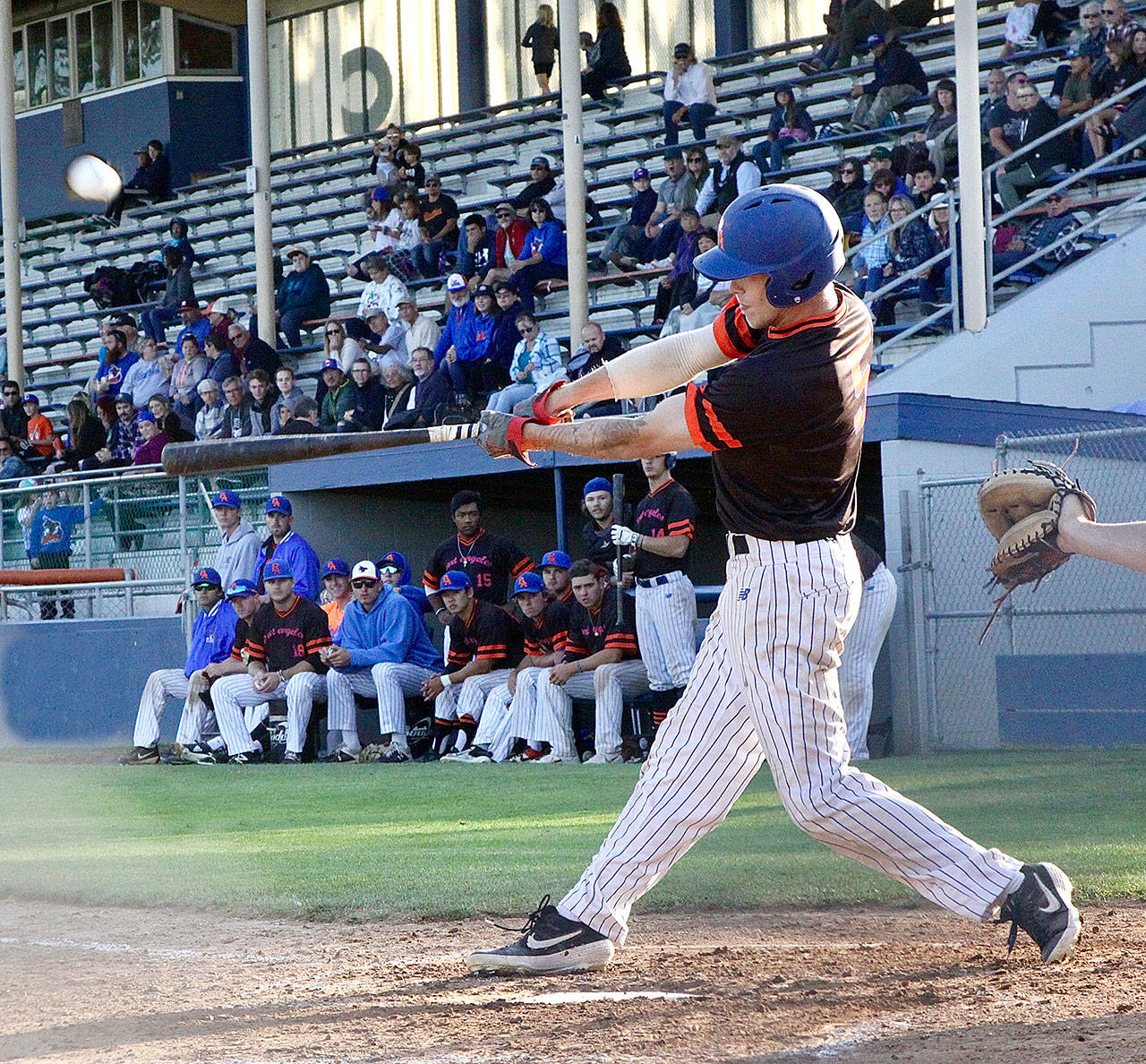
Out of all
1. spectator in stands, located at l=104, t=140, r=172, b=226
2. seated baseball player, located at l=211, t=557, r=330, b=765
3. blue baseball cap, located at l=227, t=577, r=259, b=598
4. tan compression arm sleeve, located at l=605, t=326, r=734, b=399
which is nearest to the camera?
tan compression arm sleeve, located at l=605, t=326, r=734, b=399

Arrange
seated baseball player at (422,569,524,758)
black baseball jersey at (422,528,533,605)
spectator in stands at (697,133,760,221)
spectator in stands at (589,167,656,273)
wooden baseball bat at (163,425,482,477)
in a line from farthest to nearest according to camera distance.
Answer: spectator in stands at (589,167,656,273) → spectator in stands at (697,133,760,221) → black baseball jersey at (422,528,533,605) → seated baseball player at (422,569,524,758) → wooden baseball bat at (163,425,482,477)

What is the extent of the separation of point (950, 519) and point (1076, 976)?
21.3ft

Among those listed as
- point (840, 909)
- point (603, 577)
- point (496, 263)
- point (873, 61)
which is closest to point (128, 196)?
point (496, 263)

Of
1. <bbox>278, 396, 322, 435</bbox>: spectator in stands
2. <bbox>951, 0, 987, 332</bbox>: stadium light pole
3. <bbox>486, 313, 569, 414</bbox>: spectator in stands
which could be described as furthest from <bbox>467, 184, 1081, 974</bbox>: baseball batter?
<bbox>278, 396, 322, 435</bbox>: spectator in stands

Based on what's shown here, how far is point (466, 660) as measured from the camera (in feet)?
38.2

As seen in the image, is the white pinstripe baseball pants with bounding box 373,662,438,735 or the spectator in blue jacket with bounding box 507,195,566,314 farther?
the spectator in blue jacket with bounding box 507,195,566,314

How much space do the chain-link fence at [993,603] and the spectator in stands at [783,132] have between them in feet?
19.6

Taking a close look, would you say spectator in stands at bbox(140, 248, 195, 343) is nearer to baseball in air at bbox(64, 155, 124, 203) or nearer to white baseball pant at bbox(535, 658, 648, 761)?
baseball in air at bbox(64, 155, 124, 203)

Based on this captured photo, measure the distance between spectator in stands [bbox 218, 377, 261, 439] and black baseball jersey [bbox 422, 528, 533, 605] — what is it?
3.99m

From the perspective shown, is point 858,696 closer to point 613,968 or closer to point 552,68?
point 613,968

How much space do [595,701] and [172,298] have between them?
1166 centimetres

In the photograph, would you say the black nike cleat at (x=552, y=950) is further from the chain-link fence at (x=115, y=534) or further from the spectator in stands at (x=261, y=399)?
the spectator in stands at (x=261, y=399)

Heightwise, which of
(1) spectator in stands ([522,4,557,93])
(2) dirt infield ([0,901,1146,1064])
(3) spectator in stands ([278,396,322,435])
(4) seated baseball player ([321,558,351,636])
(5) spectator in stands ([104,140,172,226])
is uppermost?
(1) spectator in stands ([522,4,557,93])

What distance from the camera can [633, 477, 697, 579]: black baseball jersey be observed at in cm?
1037
